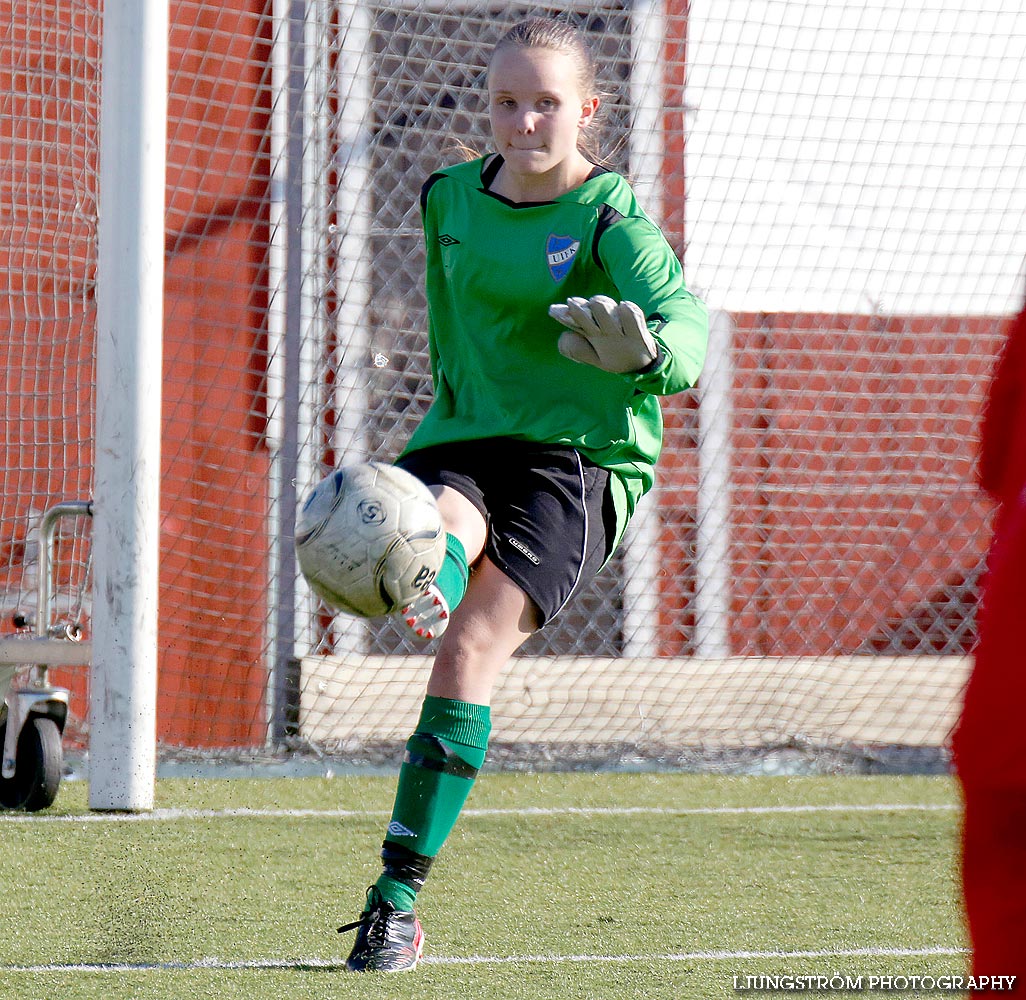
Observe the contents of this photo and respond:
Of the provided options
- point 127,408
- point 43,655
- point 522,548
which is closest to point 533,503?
point 522,548

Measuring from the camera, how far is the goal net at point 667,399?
206 inches

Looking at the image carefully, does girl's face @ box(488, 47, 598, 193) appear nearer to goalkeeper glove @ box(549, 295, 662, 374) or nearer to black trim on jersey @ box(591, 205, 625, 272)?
black trim on jersey @ box(591, 205, 625, 272)

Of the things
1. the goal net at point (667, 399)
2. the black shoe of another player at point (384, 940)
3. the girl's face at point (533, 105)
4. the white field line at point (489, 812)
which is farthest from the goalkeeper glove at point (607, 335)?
the goal net at point (667, 399)

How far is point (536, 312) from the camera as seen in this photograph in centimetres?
284

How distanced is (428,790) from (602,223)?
1.06 metres

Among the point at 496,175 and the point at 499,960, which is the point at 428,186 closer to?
the point at 496,175

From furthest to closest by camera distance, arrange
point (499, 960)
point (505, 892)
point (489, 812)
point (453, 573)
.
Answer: point (489, 812) < point (505, 892) < point (499, 960) < point (453, 573)

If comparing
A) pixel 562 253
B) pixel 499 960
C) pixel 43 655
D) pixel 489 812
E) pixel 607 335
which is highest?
pixel 562 253

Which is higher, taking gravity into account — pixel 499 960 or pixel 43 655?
pixel 43 655

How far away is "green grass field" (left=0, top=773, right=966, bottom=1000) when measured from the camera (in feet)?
8.21

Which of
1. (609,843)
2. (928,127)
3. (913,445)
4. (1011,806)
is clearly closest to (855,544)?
(913,445)

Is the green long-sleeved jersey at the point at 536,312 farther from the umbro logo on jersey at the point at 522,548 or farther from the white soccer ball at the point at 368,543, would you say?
the white soccer ball at the point at 368,543

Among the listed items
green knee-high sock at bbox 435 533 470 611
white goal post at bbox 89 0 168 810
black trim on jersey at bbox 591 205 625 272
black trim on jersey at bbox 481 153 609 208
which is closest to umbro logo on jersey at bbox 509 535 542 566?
green knee-high sock at bbox 435 533 470 611

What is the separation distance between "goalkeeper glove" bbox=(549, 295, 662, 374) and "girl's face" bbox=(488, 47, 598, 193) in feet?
1.64
